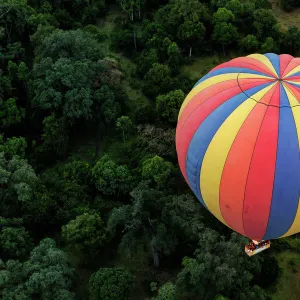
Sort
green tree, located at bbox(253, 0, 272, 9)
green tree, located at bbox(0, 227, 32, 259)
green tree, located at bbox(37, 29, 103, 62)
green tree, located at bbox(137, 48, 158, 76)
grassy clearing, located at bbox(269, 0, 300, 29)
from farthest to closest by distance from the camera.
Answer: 1. grassy clearing, located at bbox(269, 0, 300, 29)
2. green tree, located at bbox(253, 0, 272, 9)
3. green tree, located at bbox(137, 48, 158, 76)
4. green tree, located at bbox(37, 29, 103, 62)
5. green tree, located at bbox(0, 227, 32, 259)

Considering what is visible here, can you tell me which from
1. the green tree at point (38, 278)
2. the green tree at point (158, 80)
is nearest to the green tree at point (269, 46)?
the green tree at point (158, 80)

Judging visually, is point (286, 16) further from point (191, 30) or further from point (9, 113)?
point (9, 113)

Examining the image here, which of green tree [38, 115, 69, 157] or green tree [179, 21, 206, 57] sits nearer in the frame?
green tree [38, 115, 69, 157]

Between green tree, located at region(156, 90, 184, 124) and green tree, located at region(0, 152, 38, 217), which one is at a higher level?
green tree, located at region(156, 90, 184, 124)

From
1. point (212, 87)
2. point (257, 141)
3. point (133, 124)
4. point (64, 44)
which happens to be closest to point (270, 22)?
point (133, 124)

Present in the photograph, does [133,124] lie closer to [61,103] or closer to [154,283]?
[61,103]

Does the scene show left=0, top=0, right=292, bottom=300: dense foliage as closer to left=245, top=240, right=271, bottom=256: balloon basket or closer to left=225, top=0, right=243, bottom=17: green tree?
left=225, top=0, right=243, bottom=17: green tree

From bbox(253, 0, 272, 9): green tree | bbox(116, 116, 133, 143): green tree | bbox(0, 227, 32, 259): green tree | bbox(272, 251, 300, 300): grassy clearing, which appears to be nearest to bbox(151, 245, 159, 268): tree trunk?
bbox(272, 251, 300, 300): grassy clearing
